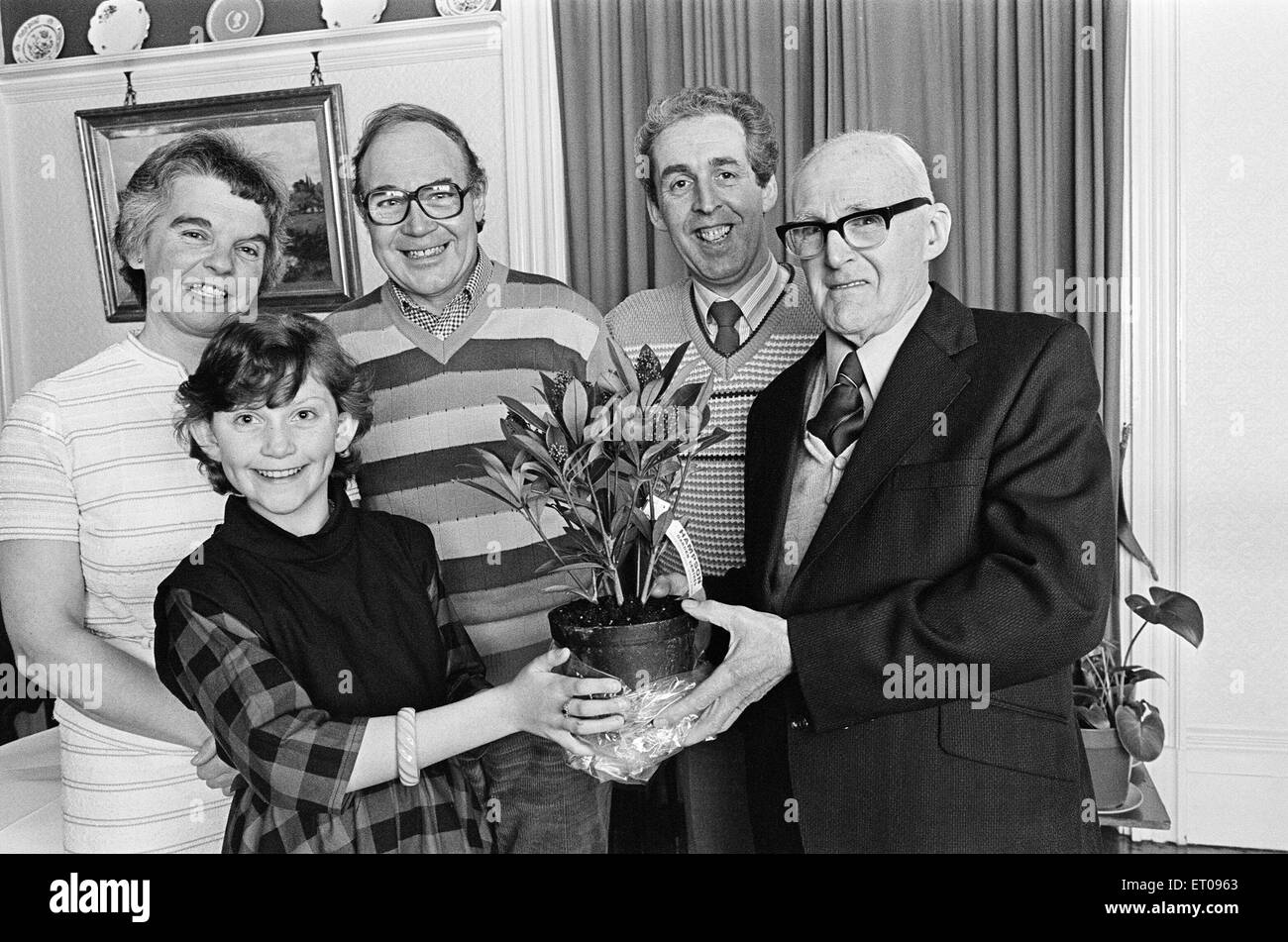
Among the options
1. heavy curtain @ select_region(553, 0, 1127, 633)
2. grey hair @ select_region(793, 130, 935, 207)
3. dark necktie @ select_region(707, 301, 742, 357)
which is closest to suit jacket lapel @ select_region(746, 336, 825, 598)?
dark necktie @ select_region(707, 301, 742, 357)

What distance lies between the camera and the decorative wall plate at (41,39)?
95.8 inches

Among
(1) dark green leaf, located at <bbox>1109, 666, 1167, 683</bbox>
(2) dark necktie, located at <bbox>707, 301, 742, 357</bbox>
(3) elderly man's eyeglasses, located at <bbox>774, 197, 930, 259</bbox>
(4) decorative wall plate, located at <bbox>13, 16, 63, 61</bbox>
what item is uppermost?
(4) decorative wall plate, located at <bbox>13, 16, 63, 61</bbox>

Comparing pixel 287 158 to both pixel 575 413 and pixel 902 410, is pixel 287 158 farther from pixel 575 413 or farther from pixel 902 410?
pixel 902 410

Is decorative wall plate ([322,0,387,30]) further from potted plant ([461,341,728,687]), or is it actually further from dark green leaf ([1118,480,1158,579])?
dark green leaf ([1118,480,1158,579])

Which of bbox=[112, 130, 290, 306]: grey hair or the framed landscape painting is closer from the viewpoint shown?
bbox=[112, 130, 290, 306]: grey hair

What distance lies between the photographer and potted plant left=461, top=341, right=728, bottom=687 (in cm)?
152

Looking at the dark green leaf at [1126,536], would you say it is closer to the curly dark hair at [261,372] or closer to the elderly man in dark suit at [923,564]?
the elderly man in dark suit at [923,564]

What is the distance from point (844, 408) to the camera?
172 centimetres

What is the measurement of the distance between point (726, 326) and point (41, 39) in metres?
1.84

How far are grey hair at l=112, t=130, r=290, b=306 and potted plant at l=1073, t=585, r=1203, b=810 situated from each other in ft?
6.79

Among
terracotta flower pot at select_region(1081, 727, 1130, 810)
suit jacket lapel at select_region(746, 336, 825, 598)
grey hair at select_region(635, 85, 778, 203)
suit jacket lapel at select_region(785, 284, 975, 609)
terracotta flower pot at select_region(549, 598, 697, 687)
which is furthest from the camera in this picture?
terracotta flower pot at select_region(1081, 727, 1130, 810)

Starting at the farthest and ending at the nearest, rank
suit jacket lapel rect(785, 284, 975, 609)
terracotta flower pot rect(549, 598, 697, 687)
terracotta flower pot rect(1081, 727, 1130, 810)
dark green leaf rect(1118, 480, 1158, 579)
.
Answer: dark green leaf rect(1118, 480, 1158, 579) → terracotta flower pot rect(1081, 727, 1130, 810) → suit jacket lapel rect(785, 284, 975, 609) → terracotta flower pot rect(549, 598, 697, 687)

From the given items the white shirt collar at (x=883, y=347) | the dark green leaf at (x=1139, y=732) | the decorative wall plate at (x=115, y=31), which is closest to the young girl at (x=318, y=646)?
the white shirt collar at (x=883, y=347)

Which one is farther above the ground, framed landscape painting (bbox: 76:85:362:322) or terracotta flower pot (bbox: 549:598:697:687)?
framed landscape painting (bbox: 76:85:362:322)
